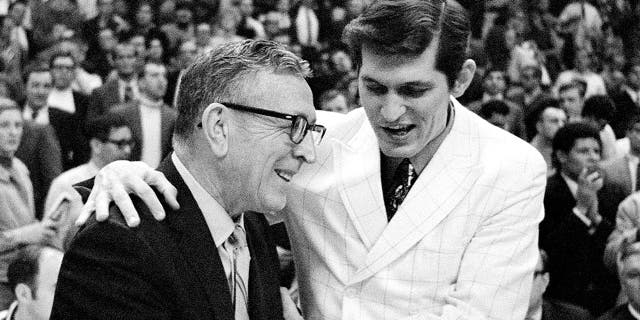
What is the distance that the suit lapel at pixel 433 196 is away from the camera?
263 centimetres

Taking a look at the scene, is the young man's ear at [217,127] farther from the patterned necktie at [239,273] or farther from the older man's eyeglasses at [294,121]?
the patterned necktie at [239,273]

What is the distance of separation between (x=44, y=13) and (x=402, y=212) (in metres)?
9.06

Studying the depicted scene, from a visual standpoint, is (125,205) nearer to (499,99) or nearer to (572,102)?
(499,99)

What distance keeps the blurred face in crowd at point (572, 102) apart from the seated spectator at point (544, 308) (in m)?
4.08

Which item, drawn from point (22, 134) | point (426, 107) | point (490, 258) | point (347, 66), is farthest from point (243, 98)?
point (347, 66)

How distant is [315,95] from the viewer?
9.75 meters

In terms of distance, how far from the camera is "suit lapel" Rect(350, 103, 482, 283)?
8.63 feet

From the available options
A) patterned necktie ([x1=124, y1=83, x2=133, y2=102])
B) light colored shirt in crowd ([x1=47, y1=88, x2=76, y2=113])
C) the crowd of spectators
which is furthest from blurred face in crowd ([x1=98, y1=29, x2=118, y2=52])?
light colored shirt in crowd ([x1=47, y1=88, x2=76, y2=113])

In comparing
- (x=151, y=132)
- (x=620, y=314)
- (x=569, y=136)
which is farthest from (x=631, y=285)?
(x=151, y=132)

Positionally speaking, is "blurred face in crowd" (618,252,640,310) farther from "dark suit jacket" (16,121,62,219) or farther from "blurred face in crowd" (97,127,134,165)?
"dark suit jacket" (16,121,62,219)

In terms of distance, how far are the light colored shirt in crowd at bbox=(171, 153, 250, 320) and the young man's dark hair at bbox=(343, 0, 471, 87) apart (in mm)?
572

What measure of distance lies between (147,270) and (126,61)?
7.37 metres

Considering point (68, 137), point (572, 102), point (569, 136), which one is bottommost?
point (68, 137)

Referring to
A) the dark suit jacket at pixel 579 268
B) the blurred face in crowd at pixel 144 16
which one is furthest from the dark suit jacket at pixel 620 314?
the blurred face in crowd at pixel 144 16
